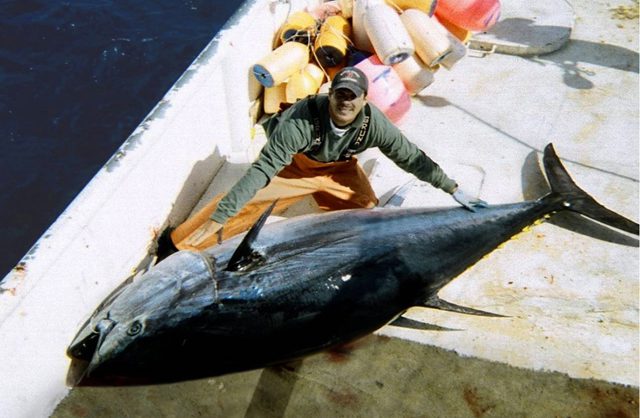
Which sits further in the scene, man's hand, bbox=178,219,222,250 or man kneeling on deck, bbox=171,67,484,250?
man's hand, bbox=178,219,222,250

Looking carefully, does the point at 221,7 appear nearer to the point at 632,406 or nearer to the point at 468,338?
the point at 468,338

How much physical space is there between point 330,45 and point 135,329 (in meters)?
2.71

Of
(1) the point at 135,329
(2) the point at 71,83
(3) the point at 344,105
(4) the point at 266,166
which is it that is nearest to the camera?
(1) the point at 135,329

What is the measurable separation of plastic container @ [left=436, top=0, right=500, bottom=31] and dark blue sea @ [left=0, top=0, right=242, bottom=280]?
3.61 meters

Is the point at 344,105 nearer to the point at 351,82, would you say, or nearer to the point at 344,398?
the point at 351,82

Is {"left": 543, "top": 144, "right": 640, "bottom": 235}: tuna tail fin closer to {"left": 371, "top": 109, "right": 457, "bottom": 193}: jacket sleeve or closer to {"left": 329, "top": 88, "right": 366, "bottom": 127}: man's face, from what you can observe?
{"left": 371, "top": 109, "right": 457, "bottom": 193}: jacket sleeve

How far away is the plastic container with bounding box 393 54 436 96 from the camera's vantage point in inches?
168

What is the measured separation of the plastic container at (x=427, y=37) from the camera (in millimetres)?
4184

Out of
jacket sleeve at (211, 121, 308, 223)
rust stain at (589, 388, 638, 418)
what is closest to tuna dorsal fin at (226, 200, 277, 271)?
jacket sleeve at (211, 121, 308, 223)

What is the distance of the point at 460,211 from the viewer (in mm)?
3131

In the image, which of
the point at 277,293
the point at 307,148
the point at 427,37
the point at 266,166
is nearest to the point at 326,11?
the point at 427,37

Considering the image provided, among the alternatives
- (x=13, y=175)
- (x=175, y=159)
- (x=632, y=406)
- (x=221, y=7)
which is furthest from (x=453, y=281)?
(x=221, y=7)

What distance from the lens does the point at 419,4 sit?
438 cm

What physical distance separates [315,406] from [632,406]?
1425 millimetres
